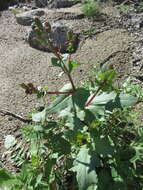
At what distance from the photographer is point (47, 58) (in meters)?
3.54

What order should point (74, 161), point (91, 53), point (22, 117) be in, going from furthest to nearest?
point (91, 53), point (22, 117), point (74, 161)

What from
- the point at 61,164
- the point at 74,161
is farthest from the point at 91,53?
the point at 74,161

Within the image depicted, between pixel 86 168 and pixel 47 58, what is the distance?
6.39ft

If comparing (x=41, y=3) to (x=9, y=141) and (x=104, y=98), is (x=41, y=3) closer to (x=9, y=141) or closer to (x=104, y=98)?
(x=9, y=141)

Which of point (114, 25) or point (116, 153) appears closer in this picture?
point (116, 153)

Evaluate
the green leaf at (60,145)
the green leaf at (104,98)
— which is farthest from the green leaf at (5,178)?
the green leaf at (104,98)

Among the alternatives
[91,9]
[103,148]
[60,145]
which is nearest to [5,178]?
[60,145]

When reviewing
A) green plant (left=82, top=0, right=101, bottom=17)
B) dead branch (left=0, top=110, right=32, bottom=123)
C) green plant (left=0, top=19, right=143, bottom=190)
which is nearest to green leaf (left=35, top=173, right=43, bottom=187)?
green plant (left=0, top=19, right=143, bottom=190)

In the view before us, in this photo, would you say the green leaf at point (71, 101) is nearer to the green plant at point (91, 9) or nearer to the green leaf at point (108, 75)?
the green leaf at point (108, 75)

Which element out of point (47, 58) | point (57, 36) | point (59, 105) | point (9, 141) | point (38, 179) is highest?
point (57, 36)

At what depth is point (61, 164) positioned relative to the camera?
232 cm

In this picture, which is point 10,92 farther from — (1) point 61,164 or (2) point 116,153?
(2) point 116,153

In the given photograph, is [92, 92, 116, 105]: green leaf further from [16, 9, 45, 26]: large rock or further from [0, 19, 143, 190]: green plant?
[16, 9, 45, 26]: large rock

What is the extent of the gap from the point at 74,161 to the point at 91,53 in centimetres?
180
